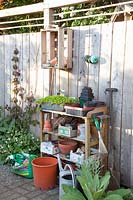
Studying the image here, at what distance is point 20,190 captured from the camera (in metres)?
3.41

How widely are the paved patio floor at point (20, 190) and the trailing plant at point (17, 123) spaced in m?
0.47

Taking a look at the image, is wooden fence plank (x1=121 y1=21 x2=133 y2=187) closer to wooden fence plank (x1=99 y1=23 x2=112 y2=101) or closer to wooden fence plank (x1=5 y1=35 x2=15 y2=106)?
wooden fence plank (x1=99 y1=23 x2=112 y2=101)

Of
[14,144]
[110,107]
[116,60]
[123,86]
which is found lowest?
[14,144]

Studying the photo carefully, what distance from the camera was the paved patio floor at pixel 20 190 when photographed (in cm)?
324

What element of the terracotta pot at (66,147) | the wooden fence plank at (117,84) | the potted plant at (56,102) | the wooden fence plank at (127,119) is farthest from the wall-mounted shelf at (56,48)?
the terracotta pot at (66,147)

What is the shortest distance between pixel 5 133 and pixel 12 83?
2.54 feet

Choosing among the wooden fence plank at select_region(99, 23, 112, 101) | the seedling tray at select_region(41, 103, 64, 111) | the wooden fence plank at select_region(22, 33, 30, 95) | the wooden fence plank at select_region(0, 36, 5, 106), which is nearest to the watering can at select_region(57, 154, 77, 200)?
the seedling tray at select_region(41, 103, 64, 111)

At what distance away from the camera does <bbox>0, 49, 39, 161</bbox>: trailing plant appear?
422 centimetres

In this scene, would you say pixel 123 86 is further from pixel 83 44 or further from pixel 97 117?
pixel 83 44

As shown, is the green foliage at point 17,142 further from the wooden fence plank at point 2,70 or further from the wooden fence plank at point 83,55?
the wooden fence plank at point 83,55

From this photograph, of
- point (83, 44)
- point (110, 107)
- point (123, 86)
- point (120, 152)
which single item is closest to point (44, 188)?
point (120, 152)

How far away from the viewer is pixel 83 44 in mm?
3609

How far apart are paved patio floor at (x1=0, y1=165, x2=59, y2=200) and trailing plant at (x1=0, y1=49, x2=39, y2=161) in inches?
18.4

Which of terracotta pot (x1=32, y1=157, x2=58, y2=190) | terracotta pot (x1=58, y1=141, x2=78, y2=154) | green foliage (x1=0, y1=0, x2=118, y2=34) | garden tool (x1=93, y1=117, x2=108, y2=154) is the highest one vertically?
green foliage (x1=0, y1=0, x2=118, y2=34)
